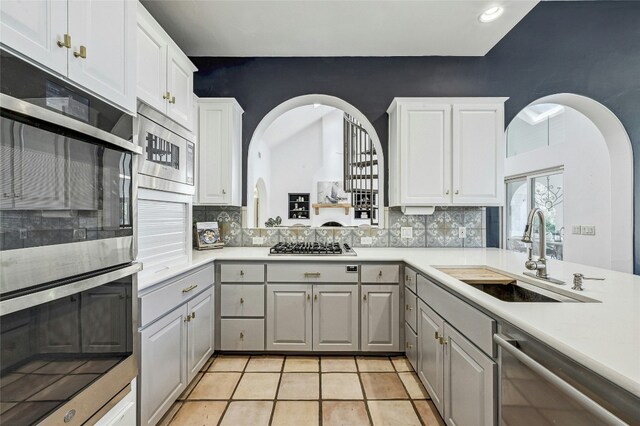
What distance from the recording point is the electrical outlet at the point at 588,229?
3.55 m

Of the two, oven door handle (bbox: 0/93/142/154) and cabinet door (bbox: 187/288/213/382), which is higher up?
oven door handle (bbox: 0/93/142/154)

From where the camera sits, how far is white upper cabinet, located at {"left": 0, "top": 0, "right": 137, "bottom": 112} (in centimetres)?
84

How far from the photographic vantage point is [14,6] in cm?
82

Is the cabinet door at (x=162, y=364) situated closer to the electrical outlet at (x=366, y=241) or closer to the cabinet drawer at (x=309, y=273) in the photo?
the cabinet drawer at (x=309, y=273)

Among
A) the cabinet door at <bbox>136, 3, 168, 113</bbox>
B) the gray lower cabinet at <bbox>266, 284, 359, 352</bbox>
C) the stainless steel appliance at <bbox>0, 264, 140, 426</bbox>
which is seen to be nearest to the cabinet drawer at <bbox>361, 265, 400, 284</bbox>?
the gray lower cabinet at <bbox>266, 284, 359, 352</bbox>

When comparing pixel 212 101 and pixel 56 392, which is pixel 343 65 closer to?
pixel 212 101

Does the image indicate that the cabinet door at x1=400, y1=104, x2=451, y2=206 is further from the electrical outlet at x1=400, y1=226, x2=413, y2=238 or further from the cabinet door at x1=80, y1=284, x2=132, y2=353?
the cabinet door at x1=80, y1=284, x2=132, y2=353

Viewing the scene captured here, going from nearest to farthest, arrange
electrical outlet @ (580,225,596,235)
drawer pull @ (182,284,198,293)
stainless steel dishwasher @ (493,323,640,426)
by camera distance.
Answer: stainless steel dishwasher @ (493,323,640,426) → drawer pull @ (182,284,198,293) → electrical outlet @ (580,225,596,235)

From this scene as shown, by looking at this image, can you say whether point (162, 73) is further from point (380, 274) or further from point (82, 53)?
point (380, 274)

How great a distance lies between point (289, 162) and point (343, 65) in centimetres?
678

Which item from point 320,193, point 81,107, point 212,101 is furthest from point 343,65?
point 320,193

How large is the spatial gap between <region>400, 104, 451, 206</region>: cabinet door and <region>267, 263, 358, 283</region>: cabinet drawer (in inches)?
34.7

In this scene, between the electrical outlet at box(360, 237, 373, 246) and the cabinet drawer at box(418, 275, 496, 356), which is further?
the electrical outlet at box(360, 237, 373, 246)

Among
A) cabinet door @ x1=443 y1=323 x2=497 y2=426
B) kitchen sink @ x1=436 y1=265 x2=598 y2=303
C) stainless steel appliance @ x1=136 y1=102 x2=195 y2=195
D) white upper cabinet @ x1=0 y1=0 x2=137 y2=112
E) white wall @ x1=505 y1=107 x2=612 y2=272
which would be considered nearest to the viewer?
white upper cabinet @ x1=0 y1=0 x2=137 y2=112
